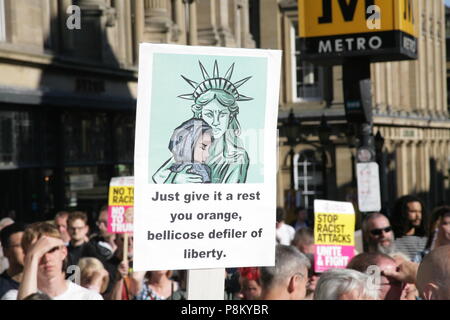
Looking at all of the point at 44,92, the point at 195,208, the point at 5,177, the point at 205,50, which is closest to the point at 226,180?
the point at 195,208

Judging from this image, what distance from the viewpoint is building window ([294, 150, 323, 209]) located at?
4056 cm

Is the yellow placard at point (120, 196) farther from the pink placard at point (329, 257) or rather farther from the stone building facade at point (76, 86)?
the pink placard at point (329, 257)

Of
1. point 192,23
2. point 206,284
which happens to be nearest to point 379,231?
point 206,284

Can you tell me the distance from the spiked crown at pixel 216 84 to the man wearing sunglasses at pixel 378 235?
406 cm

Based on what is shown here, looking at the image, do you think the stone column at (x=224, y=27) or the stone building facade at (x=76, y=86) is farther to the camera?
the stone column at (x=224, y=27)

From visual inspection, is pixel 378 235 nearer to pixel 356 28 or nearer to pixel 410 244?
pixel 410 244

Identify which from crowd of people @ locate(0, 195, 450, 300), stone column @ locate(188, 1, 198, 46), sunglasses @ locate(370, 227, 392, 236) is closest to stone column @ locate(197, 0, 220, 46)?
stone column @ locate(188, 1, 198, 46)

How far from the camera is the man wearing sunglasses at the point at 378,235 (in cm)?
893

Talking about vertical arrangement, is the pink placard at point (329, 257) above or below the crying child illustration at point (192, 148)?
below

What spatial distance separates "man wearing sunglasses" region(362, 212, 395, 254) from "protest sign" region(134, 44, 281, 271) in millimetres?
3968

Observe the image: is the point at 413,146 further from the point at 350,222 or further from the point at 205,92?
the point at 205,92

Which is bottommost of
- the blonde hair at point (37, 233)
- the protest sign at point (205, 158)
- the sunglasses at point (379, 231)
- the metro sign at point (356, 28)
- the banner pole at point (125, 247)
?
the banner pole at point (125, 247)

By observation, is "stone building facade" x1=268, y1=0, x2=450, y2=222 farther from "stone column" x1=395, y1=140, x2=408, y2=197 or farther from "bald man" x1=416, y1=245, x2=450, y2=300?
"bald man" x1=416, y1=245, x2=450, y2=300

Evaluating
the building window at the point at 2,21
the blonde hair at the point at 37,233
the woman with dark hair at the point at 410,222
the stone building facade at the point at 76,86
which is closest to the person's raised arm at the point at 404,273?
the blonde hair at the point at 37,233
